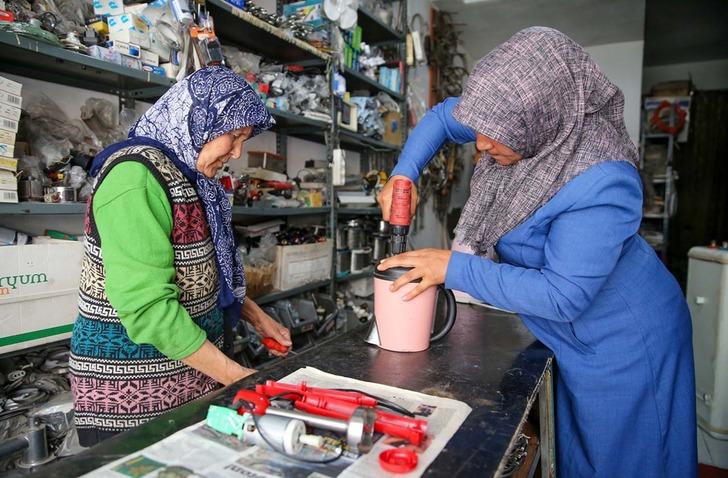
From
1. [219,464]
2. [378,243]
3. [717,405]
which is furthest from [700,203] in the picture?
[219,464]

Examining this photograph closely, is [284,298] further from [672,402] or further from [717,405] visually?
[717,405]

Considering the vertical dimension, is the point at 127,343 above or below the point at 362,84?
below

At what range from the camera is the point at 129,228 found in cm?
86

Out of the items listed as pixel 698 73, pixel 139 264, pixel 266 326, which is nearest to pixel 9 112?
pixel 139 264

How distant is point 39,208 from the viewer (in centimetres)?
124

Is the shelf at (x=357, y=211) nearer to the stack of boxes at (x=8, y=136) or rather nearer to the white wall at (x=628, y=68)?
the stack of boxes at (x=8, y=136)

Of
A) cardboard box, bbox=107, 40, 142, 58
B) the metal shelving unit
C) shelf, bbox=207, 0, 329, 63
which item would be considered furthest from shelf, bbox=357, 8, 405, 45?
cardboard box, bbox=107, 40, 142, 58

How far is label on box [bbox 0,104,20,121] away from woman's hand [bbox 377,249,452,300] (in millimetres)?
1080

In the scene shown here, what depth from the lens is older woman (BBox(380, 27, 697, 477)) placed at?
85 centimetres

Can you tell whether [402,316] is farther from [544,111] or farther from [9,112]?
[9,112]

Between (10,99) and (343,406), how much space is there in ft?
3.90

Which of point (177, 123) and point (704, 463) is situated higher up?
point (177, 123)

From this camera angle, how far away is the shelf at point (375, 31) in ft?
9.53

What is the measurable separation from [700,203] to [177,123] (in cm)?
619
